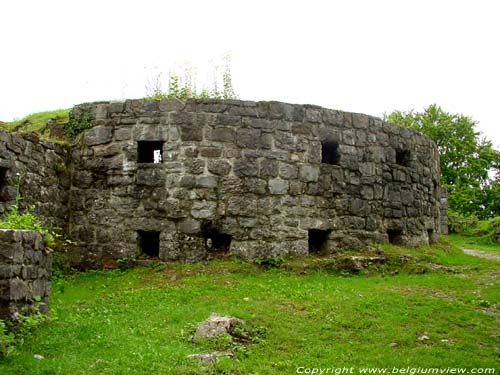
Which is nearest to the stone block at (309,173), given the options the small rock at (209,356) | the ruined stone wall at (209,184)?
the ruined stone wall at (209,184)

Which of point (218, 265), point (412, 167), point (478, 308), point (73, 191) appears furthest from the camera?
point (412, 167)

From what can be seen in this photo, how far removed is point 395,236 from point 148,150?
19.2 ft

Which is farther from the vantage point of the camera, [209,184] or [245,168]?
[245,168]

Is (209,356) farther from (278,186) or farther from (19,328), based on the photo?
(278,186)

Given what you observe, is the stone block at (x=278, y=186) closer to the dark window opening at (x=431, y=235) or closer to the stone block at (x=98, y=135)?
the stone block at (x=98, y=135)

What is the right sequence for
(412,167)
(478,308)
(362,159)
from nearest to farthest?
(478,308), (362,159), (412,167)

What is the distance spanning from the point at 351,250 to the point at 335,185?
1.39m

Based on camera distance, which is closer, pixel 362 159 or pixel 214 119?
pixel 214 119

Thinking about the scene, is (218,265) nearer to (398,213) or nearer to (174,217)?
(174,217)

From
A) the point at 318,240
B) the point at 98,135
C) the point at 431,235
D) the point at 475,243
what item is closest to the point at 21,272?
the point at 98,135

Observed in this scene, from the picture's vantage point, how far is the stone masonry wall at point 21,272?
6254 mm

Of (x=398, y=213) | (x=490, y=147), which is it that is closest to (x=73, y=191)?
(x=398, y=213)

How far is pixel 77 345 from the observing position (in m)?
6.27

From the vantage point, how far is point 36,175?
10.4 m
